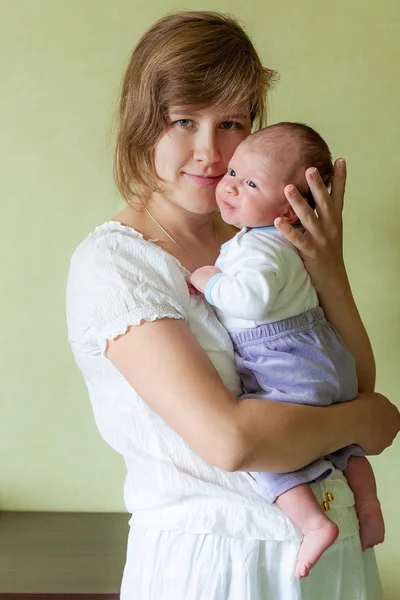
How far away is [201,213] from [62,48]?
806mm

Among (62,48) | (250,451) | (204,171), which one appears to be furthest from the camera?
(62,48)

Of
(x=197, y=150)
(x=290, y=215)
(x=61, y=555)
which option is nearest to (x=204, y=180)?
(x=197, y=150)

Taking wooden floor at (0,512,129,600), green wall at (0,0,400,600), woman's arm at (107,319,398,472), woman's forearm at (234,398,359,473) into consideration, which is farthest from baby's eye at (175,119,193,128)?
wooden floor at (0,512,129,600)

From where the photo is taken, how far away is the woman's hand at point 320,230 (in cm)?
125

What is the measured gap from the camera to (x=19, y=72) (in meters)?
1.95

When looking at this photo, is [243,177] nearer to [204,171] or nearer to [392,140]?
[204,171]

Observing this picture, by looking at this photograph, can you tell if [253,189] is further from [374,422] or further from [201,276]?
[374,422]

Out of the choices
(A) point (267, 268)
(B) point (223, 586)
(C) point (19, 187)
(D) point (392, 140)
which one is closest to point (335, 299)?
(A) point (267, 268)

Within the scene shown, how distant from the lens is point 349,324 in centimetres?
142

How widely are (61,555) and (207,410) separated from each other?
989 millimetres

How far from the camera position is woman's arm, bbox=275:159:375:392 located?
4.14 feet

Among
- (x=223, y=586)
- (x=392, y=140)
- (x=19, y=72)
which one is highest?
(x=19, y=72)

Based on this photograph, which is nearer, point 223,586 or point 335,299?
point 223,586

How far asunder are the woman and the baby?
3cm
